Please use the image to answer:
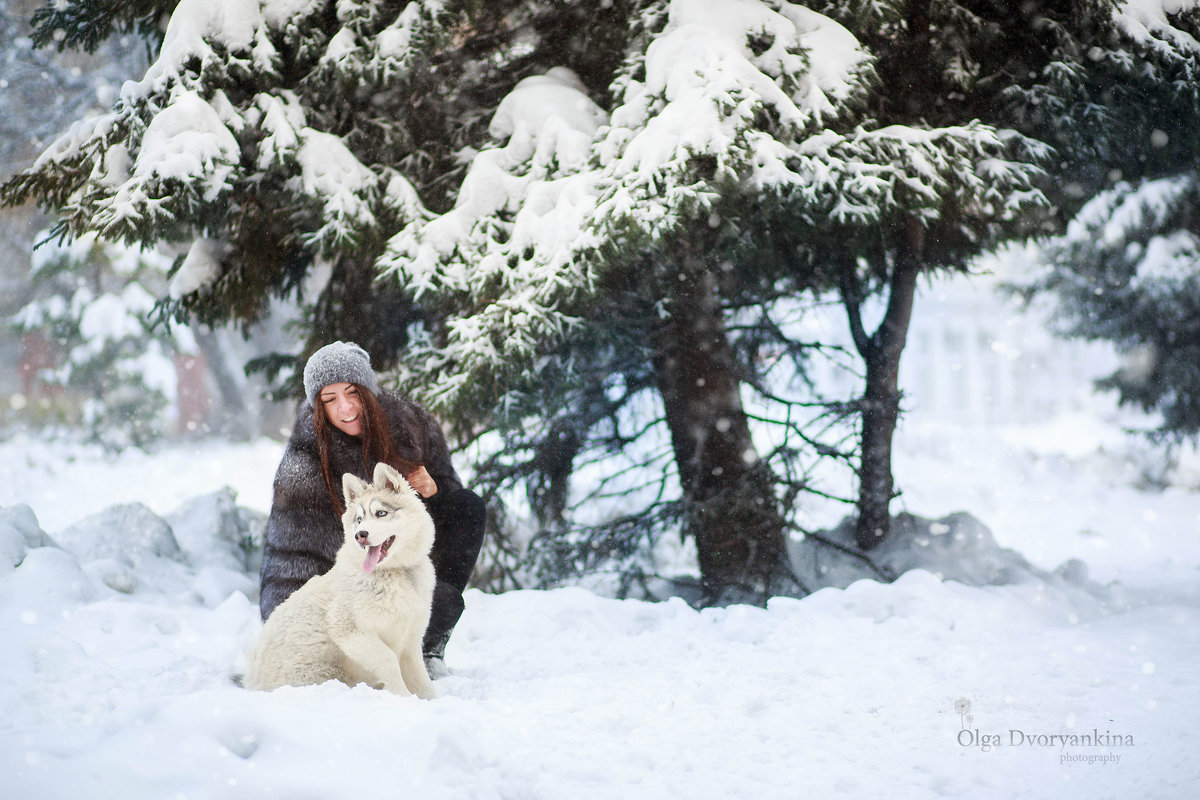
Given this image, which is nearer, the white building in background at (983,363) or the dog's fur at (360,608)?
the dog's fur at (360,608)

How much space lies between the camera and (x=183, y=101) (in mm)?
4633

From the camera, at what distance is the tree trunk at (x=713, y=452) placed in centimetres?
636

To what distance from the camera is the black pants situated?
4184 millimetres

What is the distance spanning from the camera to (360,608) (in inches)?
126

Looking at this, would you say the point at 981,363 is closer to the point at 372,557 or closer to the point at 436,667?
the point at 436,667

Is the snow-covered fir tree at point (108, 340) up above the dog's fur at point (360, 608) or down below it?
above

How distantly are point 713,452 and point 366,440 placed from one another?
358 cm

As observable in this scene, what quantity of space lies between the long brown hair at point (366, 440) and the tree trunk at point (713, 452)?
3012 mm

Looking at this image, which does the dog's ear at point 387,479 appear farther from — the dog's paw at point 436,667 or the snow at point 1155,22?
the snow at point 1155,22

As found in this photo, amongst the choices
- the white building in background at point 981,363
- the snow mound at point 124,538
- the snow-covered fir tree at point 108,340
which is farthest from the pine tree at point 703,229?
the white building in background at point 981,363

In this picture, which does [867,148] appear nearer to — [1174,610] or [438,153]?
[438,153]

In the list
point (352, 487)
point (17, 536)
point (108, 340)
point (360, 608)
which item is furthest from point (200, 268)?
point (108, 340)

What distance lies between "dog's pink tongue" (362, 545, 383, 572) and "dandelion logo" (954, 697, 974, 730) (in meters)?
2.49

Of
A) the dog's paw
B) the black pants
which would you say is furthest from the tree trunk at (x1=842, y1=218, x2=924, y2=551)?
the dog's paw
